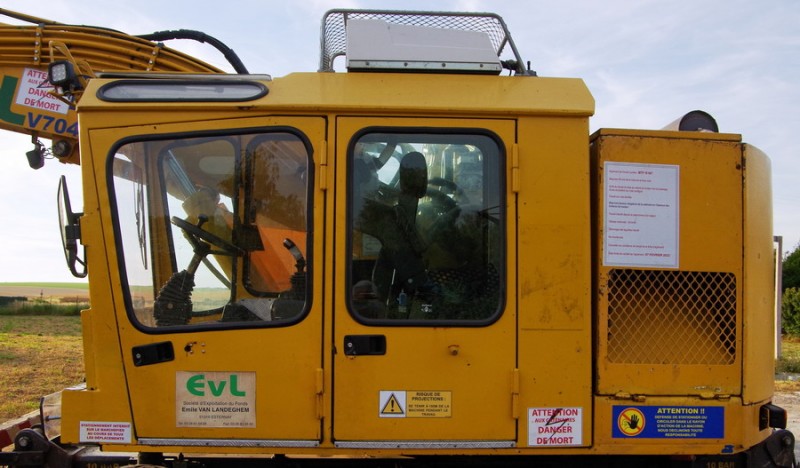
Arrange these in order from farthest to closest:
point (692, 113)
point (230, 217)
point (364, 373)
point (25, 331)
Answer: point (25, 331)
point (692, 113)
point (230, 217)
point (364, 373)

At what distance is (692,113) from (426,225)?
156 cm

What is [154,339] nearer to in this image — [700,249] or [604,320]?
[604,320]

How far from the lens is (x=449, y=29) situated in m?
3.55

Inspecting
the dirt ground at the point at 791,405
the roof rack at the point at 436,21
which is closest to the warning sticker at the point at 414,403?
the roof rack at the point at 436,21

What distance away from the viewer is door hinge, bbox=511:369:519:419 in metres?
2.99

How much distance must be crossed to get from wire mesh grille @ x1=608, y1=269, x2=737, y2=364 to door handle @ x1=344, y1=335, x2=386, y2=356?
106 cm

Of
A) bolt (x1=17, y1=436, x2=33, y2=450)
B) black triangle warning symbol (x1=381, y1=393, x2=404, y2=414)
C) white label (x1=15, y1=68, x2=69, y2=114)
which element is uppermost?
white label (x1=15, y1=68, x2=69, y2=114)

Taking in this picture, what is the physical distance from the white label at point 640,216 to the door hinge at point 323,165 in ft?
4.19

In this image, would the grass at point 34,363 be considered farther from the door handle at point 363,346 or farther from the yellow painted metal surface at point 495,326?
the door handle at point 363,346

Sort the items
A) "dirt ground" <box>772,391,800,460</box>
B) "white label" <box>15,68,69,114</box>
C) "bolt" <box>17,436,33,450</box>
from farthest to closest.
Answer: "dirt ground" <box>772,391,800,460</box>, "white label" <box>15,68,69,114</box>, "bolt" <box>17,436,33,450</box>

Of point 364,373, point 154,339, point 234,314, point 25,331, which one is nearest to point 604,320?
point 364,373

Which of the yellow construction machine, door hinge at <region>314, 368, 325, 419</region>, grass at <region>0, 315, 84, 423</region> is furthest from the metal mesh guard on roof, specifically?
grass at <region>0, 315, 84, 423</region>

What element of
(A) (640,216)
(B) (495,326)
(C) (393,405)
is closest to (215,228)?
(C) (393,405)

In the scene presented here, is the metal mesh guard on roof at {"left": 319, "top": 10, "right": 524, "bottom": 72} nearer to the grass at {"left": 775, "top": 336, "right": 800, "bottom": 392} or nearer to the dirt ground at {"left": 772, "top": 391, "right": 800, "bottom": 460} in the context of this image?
the dirt ground at {"left": 772, "top": 391, "right": 800, "bottom": 460}
